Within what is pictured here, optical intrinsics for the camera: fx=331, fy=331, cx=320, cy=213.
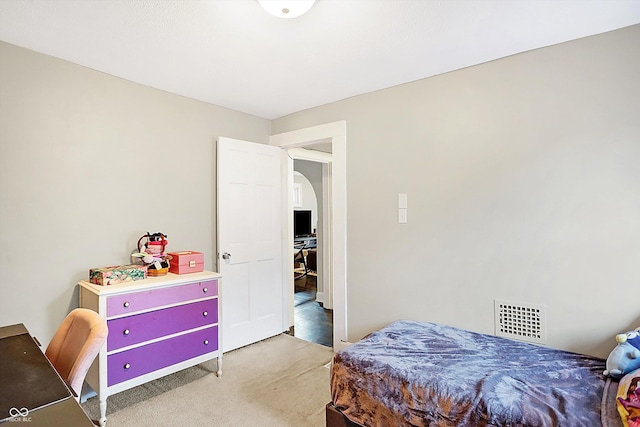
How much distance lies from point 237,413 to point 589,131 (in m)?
2.89

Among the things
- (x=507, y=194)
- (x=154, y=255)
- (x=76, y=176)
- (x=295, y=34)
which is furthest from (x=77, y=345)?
(x=507, y=194)

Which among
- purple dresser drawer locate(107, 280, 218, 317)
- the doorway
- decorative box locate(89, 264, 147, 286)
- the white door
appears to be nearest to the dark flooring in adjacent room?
the doorway

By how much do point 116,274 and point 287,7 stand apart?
6.75 feet

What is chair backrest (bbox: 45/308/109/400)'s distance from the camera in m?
1.30

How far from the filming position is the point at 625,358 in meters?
1.56

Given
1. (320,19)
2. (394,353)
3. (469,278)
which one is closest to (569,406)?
(394,353)

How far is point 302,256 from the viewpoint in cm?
765

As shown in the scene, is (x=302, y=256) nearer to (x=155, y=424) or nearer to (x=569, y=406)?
(x=155, y=424)

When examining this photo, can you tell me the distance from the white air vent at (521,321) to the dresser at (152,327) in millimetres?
2171

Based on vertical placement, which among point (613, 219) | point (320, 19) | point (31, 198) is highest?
point (320, 19)

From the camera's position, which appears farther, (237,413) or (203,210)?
(203,210)

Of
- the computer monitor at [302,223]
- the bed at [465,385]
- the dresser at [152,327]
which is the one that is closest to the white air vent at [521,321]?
the bed at [465,385]

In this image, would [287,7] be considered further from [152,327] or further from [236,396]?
[236,396]

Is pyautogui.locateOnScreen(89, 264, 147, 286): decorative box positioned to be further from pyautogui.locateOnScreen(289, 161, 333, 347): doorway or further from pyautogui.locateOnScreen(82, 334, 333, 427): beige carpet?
pyautogui.locateOnScreen(289, 161, 333, 347): doorway
